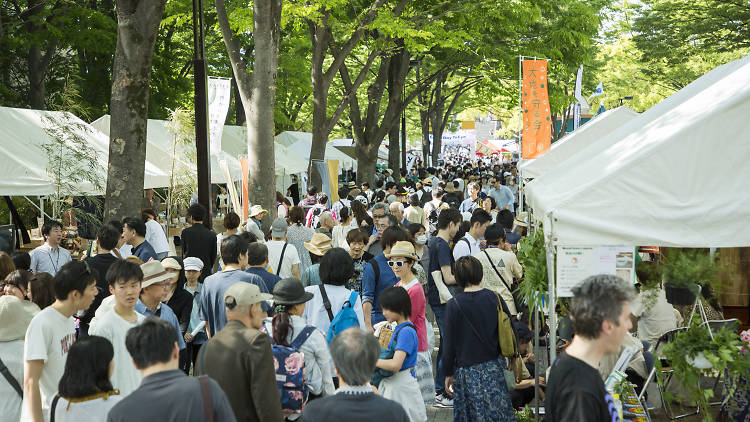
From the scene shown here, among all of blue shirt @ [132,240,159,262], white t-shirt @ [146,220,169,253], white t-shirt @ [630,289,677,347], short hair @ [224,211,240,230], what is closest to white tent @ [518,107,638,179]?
white t-shirt @ [630,289,677,347]

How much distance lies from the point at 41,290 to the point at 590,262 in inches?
156

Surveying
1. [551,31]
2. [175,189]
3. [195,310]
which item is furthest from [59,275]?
[551,31]

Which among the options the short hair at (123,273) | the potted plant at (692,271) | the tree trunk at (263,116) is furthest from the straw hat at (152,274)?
the tree trunk at (263,116)

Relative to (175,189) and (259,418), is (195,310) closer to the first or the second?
(259,418)

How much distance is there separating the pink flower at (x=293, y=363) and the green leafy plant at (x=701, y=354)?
2704 mm

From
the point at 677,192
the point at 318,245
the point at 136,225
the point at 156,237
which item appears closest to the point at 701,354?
the point at 677,192

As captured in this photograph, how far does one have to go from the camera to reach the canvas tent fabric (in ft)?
17.1

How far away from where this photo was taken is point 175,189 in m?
18.8

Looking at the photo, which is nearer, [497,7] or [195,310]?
[195,310]

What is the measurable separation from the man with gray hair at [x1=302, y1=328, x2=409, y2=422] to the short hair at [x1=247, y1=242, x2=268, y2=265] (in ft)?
9.27

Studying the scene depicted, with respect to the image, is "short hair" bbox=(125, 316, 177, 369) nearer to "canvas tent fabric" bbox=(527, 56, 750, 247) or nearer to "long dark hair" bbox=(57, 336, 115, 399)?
"long dark hair" bbox=(57, 336, 115, 399)

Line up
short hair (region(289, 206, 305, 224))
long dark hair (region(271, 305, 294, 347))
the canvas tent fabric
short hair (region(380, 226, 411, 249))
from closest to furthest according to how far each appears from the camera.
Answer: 1. long dark hair (region(271, 305, 294, 347))
2. the canvas tent fabric
3. short hair (region(380, 226, 411, 249))
4. short hair (region(289, 206, 305, 224))

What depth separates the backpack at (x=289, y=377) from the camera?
465 cm

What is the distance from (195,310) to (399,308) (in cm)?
236
